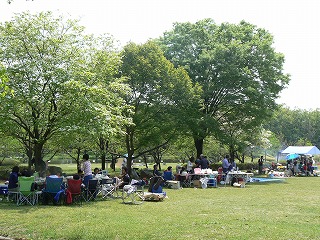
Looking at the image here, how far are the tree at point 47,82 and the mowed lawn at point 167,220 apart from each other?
159 inches

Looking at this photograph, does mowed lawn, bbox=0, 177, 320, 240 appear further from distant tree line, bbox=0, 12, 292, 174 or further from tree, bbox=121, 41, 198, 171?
tree, bbox=121, 41, 198, 171

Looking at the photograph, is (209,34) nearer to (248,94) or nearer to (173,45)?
(173,45)

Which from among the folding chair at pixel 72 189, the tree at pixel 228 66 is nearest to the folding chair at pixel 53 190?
the folding chair at pixel 72 189

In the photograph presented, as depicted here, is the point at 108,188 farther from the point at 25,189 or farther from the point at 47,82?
the point at 47,82

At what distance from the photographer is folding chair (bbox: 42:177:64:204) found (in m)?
11.9

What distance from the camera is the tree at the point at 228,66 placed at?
26.1 metres

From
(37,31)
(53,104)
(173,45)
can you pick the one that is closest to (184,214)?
(53,104)

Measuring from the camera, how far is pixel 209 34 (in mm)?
28688

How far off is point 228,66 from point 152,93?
6.49 metres

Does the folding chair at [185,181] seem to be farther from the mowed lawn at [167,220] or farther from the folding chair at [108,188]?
the mowed lawn at [167,220]

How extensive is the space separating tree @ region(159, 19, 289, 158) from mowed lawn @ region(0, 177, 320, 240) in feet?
44.0

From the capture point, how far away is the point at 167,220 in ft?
29.3

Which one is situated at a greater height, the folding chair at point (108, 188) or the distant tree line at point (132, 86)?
the distant tree line at point (132, 86)

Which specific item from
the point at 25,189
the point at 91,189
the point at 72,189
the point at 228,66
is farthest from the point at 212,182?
the point at 25,189
